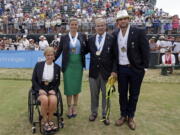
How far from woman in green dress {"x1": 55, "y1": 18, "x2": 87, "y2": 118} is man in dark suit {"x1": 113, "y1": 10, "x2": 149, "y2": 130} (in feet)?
2.32

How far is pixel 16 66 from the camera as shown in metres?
11.0

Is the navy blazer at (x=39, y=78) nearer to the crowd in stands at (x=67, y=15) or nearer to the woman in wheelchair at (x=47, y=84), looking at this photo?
the woman in wheelchair at (x=47, y=84)

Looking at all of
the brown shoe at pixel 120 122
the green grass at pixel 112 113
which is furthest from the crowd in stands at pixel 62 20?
the brown shoe at pixel 120 122

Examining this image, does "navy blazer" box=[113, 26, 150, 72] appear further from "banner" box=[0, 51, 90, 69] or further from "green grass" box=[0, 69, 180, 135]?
"banner" box=[0, 51, 90, 69]

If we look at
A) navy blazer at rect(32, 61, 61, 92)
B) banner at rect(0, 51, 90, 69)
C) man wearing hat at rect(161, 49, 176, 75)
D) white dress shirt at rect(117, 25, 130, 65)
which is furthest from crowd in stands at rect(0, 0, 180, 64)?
navy blazer at rect(32, 61, 61, 92)

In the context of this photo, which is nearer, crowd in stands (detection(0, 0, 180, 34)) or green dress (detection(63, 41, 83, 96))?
green dress (detection(63, 41, 83, 96))

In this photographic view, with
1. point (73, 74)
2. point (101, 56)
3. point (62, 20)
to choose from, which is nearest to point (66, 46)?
point (73, 74)

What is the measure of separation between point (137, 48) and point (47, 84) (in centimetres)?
162

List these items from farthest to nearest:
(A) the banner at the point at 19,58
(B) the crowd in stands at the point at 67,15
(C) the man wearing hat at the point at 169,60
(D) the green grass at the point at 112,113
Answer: (B) the crowd in stands at the point at 67,15
(A) the banner at the point at 19,58
(C) the man wearing hat at the point at 169,60
(D) the green grass at the point at 112,113

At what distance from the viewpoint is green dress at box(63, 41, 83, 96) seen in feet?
15.1

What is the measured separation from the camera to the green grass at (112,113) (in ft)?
14.0

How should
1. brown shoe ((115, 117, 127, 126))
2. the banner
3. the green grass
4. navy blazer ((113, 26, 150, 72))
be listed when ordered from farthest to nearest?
the banner
brown shoe ((115, 117, 127, 126))
the green grass
navy blazer ((113, 26, 150, 72))

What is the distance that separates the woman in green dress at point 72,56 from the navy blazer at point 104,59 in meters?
0.23

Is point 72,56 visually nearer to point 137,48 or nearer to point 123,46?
point 123,46
